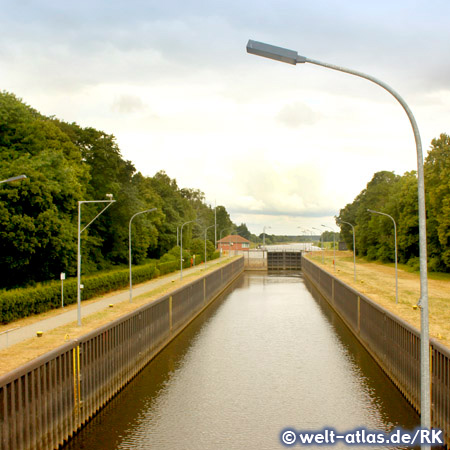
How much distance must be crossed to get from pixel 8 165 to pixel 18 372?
24.7m

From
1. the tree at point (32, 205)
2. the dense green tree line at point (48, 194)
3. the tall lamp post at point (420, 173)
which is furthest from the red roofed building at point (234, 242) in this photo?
the tall lamp post at point (420, 173)

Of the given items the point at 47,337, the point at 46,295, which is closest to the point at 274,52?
the point at 47,337

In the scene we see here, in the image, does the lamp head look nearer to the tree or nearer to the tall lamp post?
the tall lamp post

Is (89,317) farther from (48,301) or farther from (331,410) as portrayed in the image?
(331,410)

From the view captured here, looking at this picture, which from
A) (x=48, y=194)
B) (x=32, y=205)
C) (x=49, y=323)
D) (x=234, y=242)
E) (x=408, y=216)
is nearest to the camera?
(x=49, y=323)

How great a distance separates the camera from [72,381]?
614 inches

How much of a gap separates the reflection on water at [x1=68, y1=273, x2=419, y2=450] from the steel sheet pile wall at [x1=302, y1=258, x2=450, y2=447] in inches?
28.2

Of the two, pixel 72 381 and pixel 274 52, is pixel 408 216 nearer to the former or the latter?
pixel 72 381

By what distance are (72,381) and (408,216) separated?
59791mm

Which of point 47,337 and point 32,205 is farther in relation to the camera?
point 32,205

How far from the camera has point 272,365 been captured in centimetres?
2494

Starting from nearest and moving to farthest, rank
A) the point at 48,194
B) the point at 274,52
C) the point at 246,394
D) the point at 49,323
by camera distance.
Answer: the point at 274,52 < the point at 246,394 < the point at 49,323 < the point at 48,194

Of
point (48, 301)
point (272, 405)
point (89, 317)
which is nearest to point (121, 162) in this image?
point (48, 301)

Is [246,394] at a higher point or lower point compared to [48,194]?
lower
